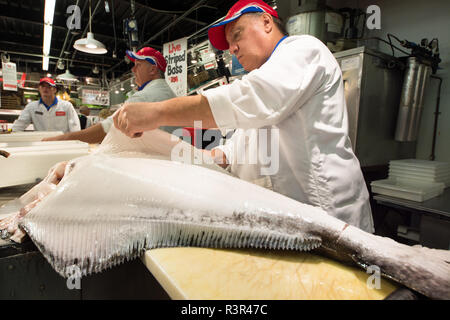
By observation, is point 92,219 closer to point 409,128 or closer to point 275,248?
point 275,248

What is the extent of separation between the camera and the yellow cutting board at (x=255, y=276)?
0.49m

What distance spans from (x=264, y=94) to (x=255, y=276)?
1.92 feet

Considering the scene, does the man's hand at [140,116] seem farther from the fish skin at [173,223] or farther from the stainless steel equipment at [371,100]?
the stainless steel equipment at [371,100]

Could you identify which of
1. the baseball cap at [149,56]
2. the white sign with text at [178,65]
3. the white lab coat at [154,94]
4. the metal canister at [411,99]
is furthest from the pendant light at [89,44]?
the metal canister at [411,99]

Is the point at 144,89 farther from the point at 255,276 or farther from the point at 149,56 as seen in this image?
the point at 255,276

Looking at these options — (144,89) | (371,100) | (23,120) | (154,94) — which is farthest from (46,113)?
(371,100)

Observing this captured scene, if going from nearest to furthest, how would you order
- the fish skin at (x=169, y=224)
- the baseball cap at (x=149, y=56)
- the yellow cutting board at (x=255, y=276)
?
1. the yellow cutting board at (x=255, y=276)
2. the fish skin at (x=169, y=224)
3. the baseball cap at (x=149, y=56)

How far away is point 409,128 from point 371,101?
483mm

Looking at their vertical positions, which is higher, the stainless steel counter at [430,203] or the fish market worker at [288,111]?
the fish market worker at [288,111]

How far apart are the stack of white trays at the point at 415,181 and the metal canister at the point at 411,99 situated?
408 millimetres

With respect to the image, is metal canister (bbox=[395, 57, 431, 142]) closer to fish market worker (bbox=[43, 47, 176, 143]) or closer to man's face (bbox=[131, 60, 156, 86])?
fish market worker (bbox=[43, 47, 176, 143])

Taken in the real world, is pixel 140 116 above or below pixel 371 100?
below

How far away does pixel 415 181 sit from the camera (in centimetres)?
214

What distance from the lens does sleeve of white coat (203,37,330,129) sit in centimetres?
87
